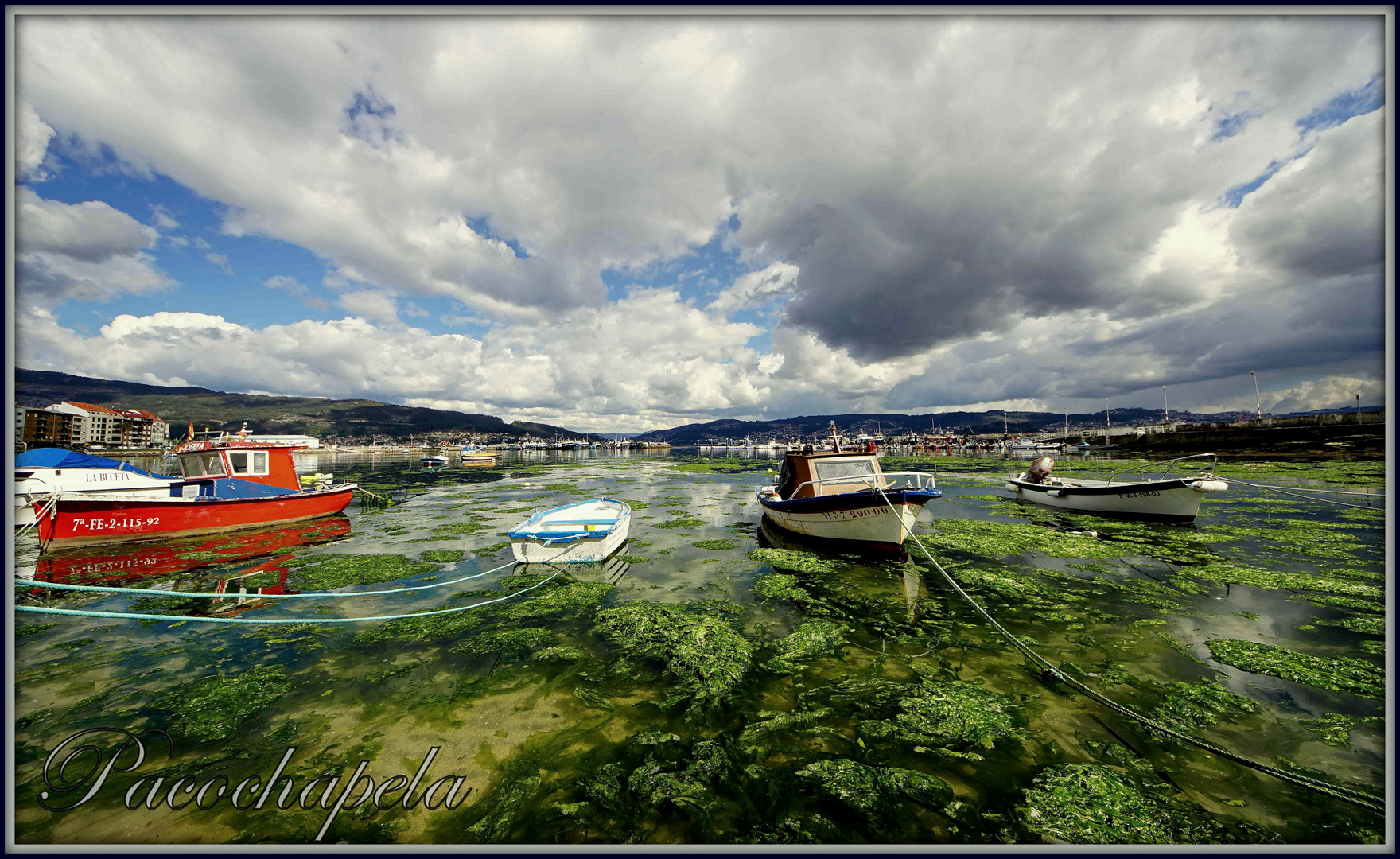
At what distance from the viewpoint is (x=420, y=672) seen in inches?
311

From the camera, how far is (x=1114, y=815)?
4.63 meters

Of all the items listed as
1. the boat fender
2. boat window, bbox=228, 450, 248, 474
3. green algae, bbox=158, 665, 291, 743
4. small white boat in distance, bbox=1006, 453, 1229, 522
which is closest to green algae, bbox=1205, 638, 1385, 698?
small white boat in distance, bbox=1006, 453, 1229, 522

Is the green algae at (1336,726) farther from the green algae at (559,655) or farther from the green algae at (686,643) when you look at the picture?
the green algae at (559,655)

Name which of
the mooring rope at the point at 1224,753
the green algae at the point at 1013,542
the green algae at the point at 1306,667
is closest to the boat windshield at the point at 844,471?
the green algae at the point at 1013,542

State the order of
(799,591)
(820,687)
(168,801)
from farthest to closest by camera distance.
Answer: (799,591) → (820,687) → (168,801)

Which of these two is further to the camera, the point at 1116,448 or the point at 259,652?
the point at 1116,448

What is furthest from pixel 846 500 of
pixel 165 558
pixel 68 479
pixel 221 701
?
pixel 68 479

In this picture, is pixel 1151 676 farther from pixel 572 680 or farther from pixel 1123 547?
pixel 1123 547

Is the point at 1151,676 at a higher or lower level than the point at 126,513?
lower

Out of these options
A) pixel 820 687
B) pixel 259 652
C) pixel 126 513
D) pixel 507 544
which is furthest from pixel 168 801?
pixel 126 513

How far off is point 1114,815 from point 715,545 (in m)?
13.7

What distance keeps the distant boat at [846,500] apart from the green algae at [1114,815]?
26.7ft

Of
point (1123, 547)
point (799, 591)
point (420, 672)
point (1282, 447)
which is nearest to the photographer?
point (420, 672)

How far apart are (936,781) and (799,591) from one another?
688 centimetres
